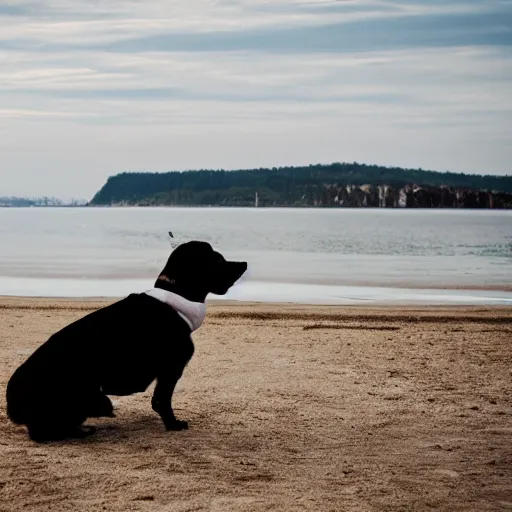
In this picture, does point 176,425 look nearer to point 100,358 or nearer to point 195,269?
point 100,358

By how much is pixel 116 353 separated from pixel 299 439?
1.47 meters

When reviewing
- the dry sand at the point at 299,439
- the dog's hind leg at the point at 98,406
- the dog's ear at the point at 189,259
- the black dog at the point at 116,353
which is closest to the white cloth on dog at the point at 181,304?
the black dog at the point at 116,353

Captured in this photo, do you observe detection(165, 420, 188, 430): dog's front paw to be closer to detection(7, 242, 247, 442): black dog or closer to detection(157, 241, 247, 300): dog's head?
detection(7, 242, 247, 442): black dog

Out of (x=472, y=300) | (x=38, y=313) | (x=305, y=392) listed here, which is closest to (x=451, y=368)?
(x=305, y=392)

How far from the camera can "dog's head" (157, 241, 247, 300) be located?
20.9 ft

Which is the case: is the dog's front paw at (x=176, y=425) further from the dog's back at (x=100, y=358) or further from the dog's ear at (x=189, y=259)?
the dog's ear at (x=189, y=259)

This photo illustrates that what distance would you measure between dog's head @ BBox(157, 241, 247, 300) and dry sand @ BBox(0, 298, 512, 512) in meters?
1.09

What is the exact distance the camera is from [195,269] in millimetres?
6379

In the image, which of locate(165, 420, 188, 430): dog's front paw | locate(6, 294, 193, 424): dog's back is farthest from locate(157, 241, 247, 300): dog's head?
locate(165, 420, 188, 430): dog's front paw

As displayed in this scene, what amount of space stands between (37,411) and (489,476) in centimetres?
299

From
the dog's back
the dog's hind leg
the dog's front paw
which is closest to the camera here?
the dog's back

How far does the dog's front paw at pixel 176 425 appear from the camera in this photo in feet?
22.0

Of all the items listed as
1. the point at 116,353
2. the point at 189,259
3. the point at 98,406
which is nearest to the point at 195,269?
the point at 189,259

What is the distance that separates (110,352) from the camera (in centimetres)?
618
